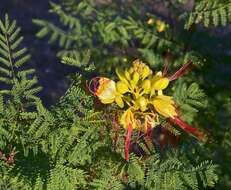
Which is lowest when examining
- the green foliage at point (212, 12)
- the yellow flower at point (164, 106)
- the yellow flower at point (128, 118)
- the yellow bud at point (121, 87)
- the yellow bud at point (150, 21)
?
the yellow flower at point (128, 118)

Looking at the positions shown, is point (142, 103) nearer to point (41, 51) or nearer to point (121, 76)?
point (121, 76)

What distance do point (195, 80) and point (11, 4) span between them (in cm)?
224

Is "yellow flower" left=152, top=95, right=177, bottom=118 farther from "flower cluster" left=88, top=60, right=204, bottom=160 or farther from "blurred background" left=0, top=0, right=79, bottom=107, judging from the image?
"blurred background" left=0, top=0, right=79, bottom=107

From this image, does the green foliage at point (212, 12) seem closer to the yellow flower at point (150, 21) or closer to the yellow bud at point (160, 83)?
the yellow flower at point (150, 21)

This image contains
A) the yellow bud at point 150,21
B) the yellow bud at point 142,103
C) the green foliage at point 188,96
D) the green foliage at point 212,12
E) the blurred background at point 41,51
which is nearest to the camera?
the yellow bud at point 142,103

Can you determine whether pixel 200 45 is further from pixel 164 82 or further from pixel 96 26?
pixel 164 82

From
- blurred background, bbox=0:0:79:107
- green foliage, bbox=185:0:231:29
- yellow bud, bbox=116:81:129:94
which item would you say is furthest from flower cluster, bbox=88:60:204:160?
blurred background, bbox=0:0:79:107

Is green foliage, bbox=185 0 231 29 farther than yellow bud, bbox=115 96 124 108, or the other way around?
green foliage, bbox=185 0 231 29

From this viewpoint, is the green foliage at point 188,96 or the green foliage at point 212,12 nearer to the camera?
the green foliage at point 188,96

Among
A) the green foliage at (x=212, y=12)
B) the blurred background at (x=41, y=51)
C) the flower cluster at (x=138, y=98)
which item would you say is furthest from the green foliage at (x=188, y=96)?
the blurred background at (x=41, y=51)

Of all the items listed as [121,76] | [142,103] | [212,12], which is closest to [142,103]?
[142,103]

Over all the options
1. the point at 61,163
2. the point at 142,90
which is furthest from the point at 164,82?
the point at 61,163

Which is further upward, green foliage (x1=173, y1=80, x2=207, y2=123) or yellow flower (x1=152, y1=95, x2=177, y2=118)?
green foliage (x1=173, y1=80, x2=207, y2=123)

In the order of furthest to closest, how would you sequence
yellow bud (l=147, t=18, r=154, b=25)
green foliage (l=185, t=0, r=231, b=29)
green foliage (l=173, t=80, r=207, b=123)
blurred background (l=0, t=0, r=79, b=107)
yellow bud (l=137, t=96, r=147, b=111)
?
1. blurred background (l=0, t=0, r=79, b=107)
2. yellow bud (l=147, t=18, r=154, b=25)
3. green foliage (l=185, t=0, r=231, b=29)
4. green foliage (l=173, t=80, r=207, b=123)
5. yellow bud (l=137, t=96, r=147, b=111)
